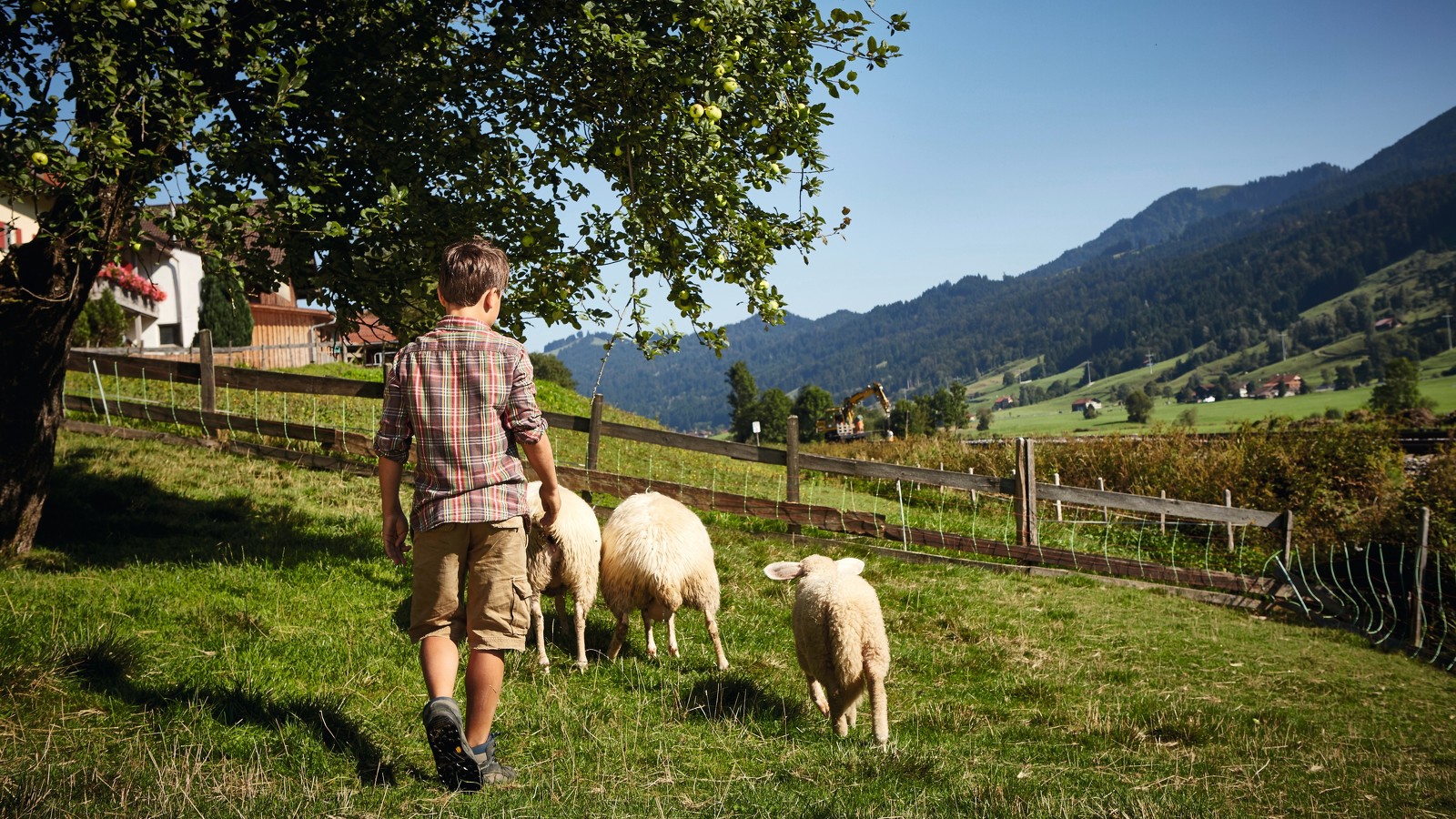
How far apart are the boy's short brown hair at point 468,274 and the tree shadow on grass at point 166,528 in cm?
476

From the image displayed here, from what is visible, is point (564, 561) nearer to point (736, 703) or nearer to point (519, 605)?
point (736, 703)

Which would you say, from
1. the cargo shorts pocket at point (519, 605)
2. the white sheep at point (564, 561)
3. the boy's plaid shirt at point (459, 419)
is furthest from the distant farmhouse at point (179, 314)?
the cargo shorts pocket at point (519, 605)

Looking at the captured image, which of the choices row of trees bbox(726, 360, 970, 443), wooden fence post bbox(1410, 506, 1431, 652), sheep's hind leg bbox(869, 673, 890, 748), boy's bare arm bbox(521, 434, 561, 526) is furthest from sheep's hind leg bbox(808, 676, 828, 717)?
row of trees bbox(726, 360, 970, 443)

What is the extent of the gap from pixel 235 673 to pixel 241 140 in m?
4.50

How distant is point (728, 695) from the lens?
5512 mm

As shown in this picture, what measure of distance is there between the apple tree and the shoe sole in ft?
14.2

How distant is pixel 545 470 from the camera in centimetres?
359

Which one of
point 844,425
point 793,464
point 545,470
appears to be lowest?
point 844,425

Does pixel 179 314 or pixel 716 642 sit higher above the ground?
pixel 179 314

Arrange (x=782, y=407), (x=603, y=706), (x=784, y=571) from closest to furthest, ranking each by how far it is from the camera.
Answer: (x=603, y=706) → (x=784, y=571) → (x=782, y=407)

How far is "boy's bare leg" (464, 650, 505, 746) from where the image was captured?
3.46 m

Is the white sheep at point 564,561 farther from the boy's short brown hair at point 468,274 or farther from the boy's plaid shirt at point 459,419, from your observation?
the boy's short brown hair at point 468,274

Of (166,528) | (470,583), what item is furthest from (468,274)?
(166,528)

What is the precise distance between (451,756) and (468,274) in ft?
6.36
